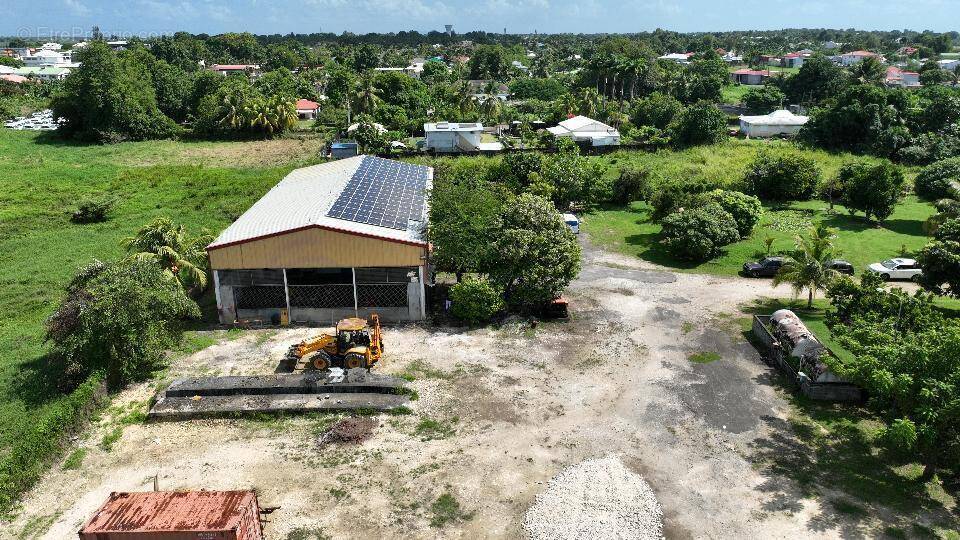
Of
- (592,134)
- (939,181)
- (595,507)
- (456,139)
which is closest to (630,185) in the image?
(592,134)

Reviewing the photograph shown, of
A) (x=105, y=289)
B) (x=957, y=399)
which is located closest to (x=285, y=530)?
(x=105, y=289)

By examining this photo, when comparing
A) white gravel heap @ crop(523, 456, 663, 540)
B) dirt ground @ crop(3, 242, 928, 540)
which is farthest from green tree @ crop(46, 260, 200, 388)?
white gravel heap @ crop(523, 456, 663, 540)

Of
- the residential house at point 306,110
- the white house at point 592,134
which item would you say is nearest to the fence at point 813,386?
the white house at point 592,134

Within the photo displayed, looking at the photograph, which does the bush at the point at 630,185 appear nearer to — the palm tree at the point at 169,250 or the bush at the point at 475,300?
the bush at the point at 475,300

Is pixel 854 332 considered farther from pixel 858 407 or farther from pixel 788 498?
pixel 788 498

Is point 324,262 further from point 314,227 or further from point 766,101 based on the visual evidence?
point 766,101

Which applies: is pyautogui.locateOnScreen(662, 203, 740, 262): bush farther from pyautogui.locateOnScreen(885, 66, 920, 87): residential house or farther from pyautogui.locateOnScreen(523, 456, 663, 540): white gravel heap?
pyautogui.locateOnScreen(885, 66, 920, 87): residential house

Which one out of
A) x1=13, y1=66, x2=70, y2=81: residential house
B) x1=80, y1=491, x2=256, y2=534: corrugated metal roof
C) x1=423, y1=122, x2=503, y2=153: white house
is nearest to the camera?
x1=80, y1=491, x2=256, y2=534: corrugated metal roof
